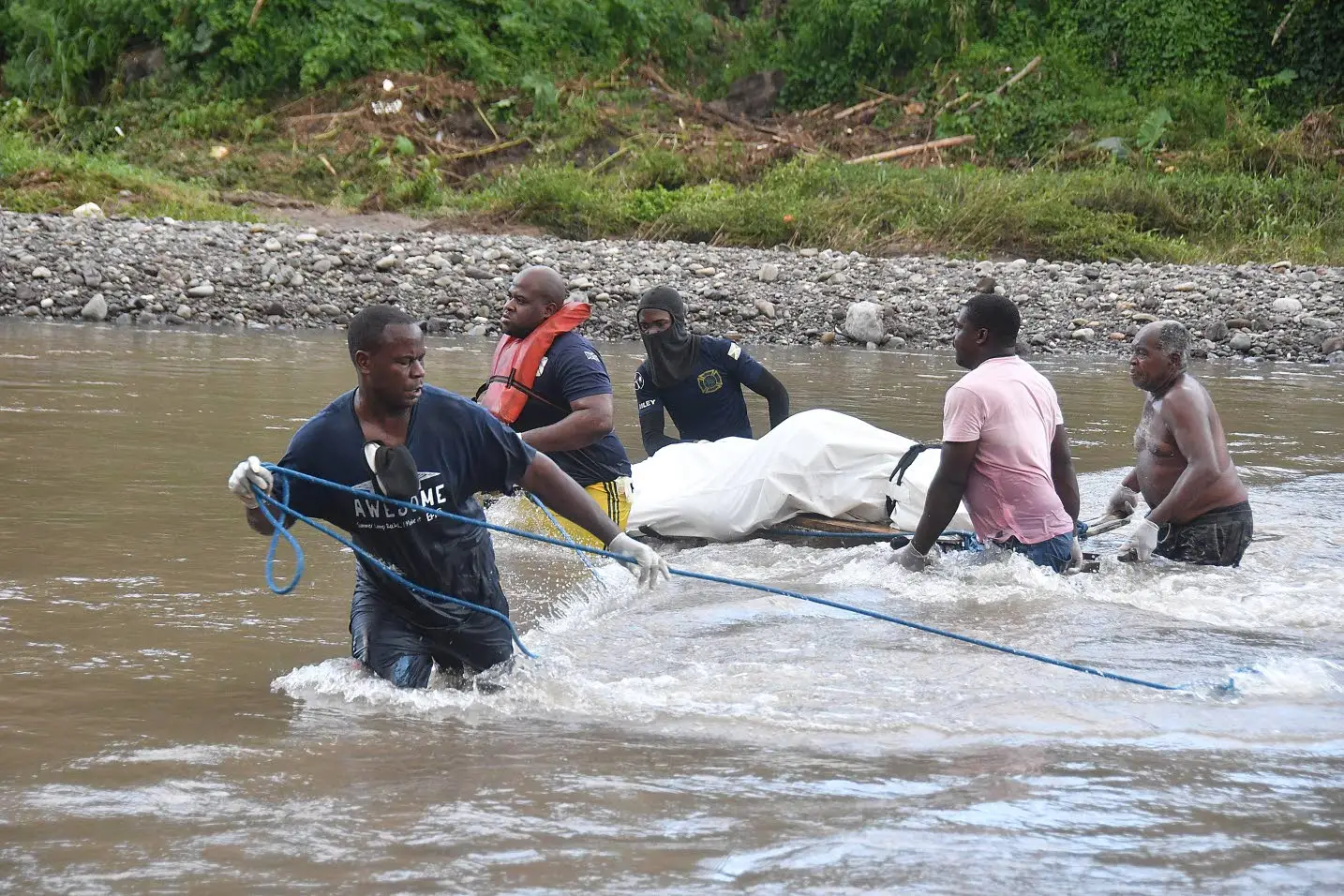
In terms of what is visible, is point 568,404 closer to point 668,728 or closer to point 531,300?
point 531,300

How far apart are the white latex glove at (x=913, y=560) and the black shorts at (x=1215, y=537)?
1011mm

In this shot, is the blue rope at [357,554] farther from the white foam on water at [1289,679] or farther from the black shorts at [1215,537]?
the black shorts at [1215,537]

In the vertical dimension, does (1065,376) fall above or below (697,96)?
below

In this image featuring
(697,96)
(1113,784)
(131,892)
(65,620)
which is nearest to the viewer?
(131,892)

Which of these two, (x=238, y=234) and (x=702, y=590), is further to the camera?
(x=238, y=234)

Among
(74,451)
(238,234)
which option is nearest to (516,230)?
(238,234)

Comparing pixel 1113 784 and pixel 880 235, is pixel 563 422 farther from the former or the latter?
pixel 880 235

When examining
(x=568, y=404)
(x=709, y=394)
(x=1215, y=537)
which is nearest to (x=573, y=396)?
(x=568, y=404)

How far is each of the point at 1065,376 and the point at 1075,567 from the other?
7.26m

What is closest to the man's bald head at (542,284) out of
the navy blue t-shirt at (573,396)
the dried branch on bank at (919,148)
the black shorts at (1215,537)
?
the navy blue t-shirt at (573,396)

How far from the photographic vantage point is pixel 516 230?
1853 centimetres

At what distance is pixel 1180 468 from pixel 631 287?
962 centimetres

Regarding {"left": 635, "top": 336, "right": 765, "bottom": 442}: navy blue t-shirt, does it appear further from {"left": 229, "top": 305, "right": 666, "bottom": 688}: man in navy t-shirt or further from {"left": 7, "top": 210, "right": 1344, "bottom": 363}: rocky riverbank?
{"left": 7, "top": 210, "right": 1344, "bottom": 363}: rocky riverbank

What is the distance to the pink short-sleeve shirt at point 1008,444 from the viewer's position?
5.14 meters
